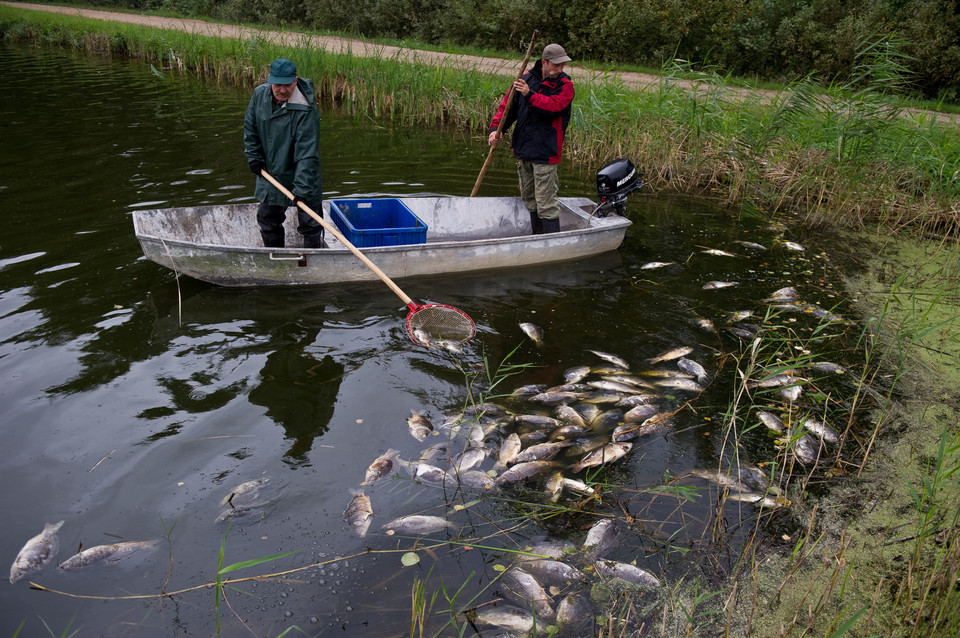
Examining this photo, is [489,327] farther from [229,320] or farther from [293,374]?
[229,320]

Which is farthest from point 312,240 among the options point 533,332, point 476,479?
point 476,479

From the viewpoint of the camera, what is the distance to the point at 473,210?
25.7ft

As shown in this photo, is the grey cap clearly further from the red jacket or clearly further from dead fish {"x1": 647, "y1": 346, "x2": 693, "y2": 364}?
dead fish {"x1": 647, "y1": 346, "x2": 693, "y2": 364}

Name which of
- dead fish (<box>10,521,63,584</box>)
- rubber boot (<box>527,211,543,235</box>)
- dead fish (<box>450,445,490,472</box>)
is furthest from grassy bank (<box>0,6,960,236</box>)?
dead fish (<box>10,521,63,584</box>)

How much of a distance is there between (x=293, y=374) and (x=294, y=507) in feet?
5.11

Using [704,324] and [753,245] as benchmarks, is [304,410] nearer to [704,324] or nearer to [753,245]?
[704,324]

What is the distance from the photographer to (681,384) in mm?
5156

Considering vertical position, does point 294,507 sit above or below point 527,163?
below

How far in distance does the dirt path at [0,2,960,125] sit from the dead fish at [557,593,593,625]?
8279mm

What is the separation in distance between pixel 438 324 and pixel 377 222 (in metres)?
2.05

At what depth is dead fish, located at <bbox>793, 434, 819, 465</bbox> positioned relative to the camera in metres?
4.37

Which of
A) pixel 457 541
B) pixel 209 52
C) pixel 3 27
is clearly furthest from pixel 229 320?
pixel 3 27

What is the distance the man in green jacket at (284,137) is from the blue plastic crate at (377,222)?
61cm

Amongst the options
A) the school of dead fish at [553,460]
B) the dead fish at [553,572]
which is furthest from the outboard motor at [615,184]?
the dead fish at [553,572]
